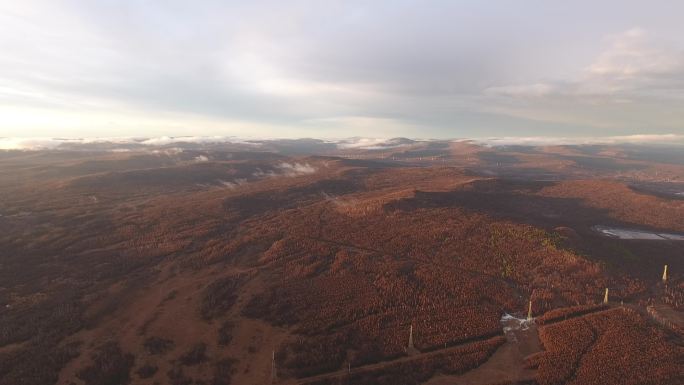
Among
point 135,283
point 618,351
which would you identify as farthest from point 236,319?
point 618,351

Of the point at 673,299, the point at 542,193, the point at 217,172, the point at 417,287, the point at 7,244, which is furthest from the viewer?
the point at 217,172

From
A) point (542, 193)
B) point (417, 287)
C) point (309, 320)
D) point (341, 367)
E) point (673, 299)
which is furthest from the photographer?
point (542, 193)

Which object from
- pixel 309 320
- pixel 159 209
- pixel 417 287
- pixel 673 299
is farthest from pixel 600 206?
pixel 159 209

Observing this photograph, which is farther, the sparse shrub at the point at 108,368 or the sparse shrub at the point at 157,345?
the sparse shrub at the point at 157,345

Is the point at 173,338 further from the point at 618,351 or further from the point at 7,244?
the point at 7,244

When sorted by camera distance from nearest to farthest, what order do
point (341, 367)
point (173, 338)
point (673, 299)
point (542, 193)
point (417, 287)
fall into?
point (341, 367), point (173, 338), point (673, 299), point (417, 287), point (542, 193)

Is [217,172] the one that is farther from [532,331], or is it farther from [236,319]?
[532,331]

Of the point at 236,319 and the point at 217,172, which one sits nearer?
the point at 236,319

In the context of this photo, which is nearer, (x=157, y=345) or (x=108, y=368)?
(x=108, y=368)

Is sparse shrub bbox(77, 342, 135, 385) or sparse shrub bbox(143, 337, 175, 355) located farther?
sparse shrub bbox(143, 337, 175, 355)
